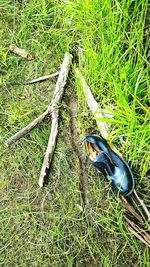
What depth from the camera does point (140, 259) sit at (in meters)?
2.58

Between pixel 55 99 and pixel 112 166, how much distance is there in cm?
53

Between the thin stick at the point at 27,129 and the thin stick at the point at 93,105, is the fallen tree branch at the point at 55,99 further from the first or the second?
the thin stick at the point at 93,105

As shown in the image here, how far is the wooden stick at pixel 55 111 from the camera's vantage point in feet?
8.76

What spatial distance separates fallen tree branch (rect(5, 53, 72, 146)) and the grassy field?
2.0 inches

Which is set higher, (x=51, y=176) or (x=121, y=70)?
(x=121, y=70)

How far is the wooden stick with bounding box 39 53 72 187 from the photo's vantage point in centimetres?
267

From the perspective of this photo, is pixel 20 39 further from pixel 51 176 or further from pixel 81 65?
pixel 51 176

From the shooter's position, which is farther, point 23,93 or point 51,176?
point 23,93

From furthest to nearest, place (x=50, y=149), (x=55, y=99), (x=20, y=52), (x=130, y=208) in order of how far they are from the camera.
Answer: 1. (x=20, y=52)
2. (x=55, y=99)
3. (x=50, y=149)
4. (x=130, y=208)

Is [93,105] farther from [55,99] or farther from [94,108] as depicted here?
[55,99]

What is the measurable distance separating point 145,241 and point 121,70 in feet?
3.05

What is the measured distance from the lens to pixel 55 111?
2807 mm

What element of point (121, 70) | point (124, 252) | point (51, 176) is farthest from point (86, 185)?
point (121, 70)

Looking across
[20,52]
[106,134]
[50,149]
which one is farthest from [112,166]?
[20,52]
